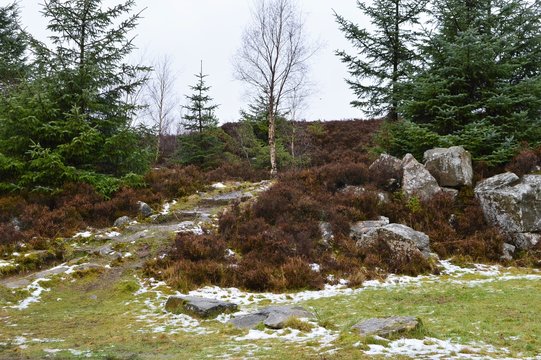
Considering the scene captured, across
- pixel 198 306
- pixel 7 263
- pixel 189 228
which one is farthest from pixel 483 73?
pixel 7 263

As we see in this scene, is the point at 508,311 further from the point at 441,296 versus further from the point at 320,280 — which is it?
the point at 320,280

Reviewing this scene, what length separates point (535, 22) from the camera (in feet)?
53.6

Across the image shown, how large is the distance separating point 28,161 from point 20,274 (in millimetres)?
5654

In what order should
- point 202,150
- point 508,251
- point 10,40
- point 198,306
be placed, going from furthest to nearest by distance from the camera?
point 202,150 < point 10,40 < point 508,251 < point 198,306

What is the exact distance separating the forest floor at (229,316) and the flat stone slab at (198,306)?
0.17 m

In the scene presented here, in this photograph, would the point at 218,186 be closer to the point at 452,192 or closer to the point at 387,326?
the point at 452,192

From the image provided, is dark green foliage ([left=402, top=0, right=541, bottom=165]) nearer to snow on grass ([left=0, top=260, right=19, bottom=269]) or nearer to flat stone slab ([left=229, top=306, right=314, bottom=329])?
flat stone slab ([left=229, top=306, right=314, bottom=329])

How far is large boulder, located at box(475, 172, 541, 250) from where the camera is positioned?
1150 centimetres

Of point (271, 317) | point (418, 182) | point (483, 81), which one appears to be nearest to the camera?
point (271, 317)

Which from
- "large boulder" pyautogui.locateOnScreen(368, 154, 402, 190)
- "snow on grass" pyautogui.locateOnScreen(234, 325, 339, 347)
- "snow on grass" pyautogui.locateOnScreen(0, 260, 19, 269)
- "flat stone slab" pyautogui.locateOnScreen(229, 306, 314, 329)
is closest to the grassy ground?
"snow on grass" pyautogui.locateOnScreen(234, 325, 339, 347)

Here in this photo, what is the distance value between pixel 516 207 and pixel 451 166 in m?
2.59

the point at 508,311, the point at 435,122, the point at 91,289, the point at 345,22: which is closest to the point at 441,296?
the point at 508,311

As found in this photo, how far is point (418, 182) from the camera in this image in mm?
13531

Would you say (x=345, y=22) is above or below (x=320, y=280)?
above
